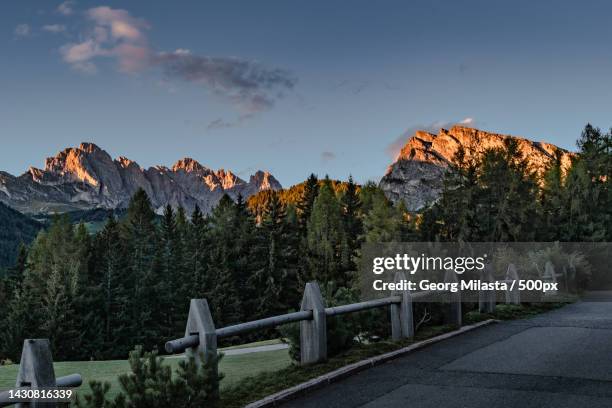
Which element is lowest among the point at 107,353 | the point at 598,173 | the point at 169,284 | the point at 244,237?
the point at 107,353

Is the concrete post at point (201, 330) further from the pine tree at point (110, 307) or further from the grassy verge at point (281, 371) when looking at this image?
the pine tree at point (110, 307)

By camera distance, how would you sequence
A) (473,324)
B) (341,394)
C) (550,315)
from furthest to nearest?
(550,315) → (473,324) → (341,394)

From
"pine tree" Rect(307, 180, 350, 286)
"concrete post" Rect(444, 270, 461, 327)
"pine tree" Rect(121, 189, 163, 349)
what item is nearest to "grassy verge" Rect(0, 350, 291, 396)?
"concrete post" Rect(444, 270, 461, 327)

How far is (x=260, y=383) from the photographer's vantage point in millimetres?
8211

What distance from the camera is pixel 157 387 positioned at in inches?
237

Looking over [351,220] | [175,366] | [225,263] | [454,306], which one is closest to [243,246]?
[225,263]

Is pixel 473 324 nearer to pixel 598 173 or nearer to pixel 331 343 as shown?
pixel 331 343

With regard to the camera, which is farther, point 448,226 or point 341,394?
point 448,226

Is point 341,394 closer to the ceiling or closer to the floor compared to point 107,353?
closer to the ceiling

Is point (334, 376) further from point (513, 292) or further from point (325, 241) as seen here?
point (325, 241)

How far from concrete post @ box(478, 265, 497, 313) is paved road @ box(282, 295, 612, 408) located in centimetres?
343

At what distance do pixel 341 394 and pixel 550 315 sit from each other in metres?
11.9

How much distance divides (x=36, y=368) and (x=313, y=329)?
16.5 feet

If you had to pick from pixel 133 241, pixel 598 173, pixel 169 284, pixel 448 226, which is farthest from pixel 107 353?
pixel 598 173
